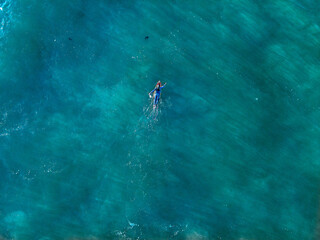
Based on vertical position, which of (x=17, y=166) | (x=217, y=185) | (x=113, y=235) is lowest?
(x=113, y=235)

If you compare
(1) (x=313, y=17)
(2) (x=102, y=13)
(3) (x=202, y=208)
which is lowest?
(3) (x=202, y=208)

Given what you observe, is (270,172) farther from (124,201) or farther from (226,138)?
(124,201)

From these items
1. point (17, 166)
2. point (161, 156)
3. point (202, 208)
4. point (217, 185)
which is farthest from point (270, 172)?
point (17, 166)

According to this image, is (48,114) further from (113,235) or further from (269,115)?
(269,115)

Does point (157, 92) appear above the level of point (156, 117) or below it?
above

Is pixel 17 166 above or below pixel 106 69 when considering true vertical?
below

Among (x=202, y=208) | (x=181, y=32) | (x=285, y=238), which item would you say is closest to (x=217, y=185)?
(x=202, y=208)
